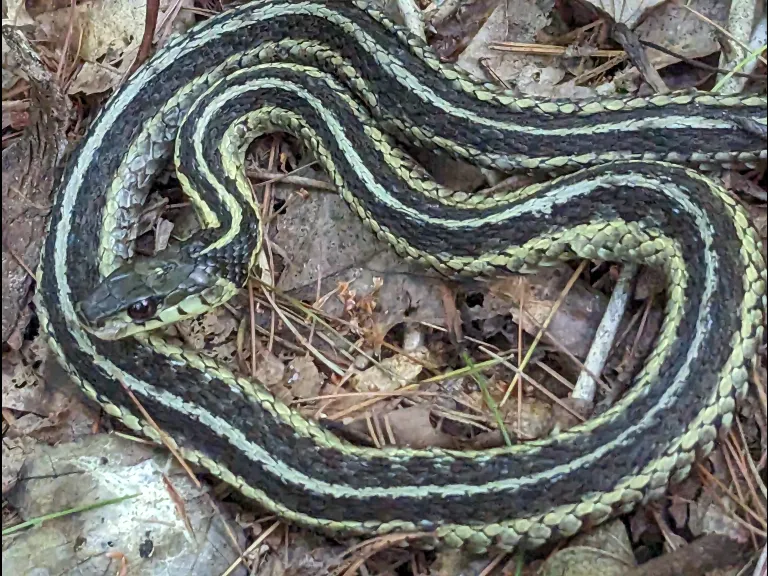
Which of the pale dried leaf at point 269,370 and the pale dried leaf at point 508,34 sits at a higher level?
the pale dried leaf at point 508,34

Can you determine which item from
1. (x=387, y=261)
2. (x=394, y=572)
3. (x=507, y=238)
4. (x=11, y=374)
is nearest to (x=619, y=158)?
(x=507, y=238)

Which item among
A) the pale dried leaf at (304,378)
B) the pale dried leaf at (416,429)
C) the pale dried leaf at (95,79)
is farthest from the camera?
the pale dried leaf at (95,79)

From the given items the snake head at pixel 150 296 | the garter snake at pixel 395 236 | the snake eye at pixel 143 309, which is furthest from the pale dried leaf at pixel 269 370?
the snake eye at pixel 143 309

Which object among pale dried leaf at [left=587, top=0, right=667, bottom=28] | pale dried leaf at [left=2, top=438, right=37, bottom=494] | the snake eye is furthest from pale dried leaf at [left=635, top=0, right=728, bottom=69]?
pale dried leaf at [left=2, top=438, right=37, bottom=494]

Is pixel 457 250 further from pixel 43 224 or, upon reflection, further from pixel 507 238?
pixel 43 224

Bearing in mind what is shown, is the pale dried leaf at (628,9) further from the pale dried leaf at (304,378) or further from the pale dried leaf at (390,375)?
the pale dried leaf at (304,378)

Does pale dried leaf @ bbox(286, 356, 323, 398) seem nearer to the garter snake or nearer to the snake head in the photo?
the garter snake

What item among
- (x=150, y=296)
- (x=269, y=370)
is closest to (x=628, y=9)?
(x=269, y=370)

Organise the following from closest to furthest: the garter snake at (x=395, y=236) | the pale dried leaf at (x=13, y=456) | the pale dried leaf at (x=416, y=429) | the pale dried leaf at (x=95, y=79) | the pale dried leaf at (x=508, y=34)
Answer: the garter snake at (x=395, y=236), the pale dried leaf at (x=416, y=429), the pale dried leaf at (x=13, y=456), the pale dried leaf at (x=508, y=34), the pale dried leaf at (x=95, y=79)
